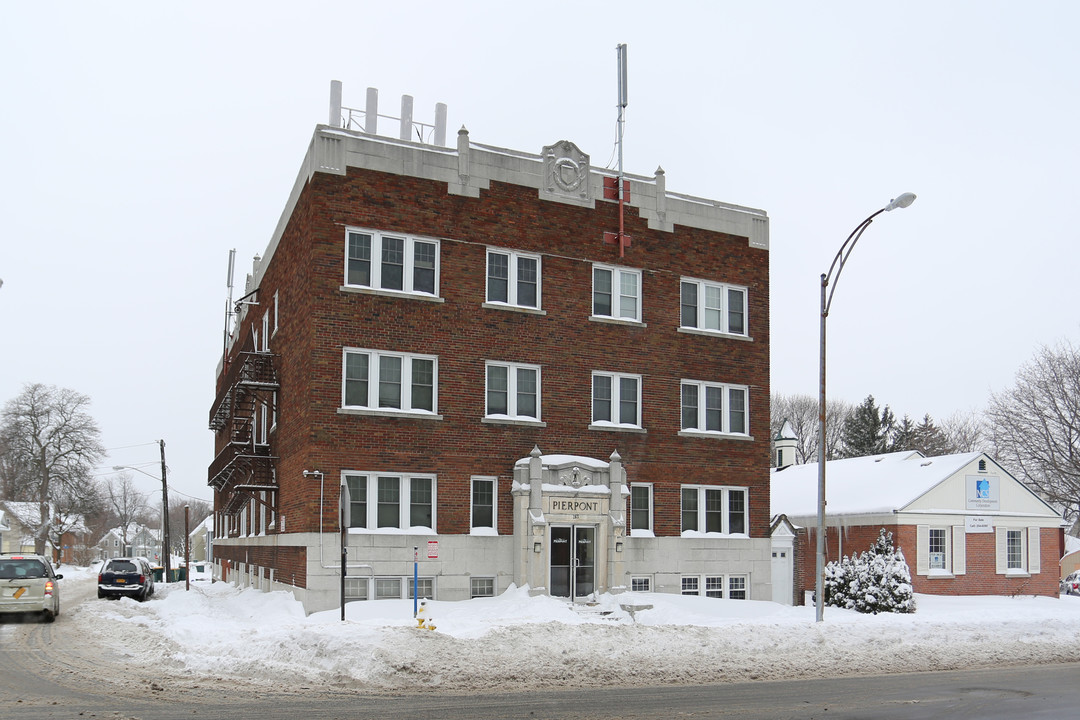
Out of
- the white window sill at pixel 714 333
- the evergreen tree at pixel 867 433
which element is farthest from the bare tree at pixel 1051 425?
the white window sill at pixel 714 333

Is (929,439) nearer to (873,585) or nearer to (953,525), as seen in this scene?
(953,525)

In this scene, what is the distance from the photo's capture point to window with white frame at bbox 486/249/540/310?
91.5 ft

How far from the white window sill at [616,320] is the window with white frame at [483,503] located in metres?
5.63

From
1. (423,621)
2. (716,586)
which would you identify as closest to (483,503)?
(423,621)

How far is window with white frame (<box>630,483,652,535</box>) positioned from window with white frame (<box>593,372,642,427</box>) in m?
1.90

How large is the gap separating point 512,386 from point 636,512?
17.8 ft

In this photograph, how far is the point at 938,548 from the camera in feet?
125

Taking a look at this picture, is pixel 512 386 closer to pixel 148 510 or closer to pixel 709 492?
pixel 709 492

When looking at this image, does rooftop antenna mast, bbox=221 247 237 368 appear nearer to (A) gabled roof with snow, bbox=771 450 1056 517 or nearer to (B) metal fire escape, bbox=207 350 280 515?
(B) metal fire escape, bbox=207 350 280 515

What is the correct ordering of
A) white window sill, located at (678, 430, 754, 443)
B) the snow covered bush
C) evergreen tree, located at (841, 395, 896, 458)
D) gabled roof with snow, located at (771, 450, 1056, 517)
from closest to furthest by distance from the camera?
the snow covered bush → white window sill, located at (678, 430, 754, 443) → gabled roof with snow, located at (771, 450, 1056, 517) → evergreen tree, located at (841, 395, 896, 458)

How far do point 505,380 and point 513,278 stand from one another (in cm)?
291

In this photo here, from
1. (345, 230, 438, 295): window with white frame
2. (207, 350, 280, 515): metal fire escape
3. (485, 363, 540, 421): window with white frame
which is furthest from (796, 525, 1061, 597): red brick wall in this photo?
(207, 350, 280, 515): metal fire escape

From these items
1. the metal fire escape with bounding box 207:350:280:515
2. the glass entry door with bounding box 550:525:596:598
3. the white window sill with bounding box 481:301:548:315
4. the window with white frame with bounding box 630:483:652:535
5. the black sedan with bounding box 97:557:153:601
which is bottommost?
the black sedan with bounding box 97:557:153:601

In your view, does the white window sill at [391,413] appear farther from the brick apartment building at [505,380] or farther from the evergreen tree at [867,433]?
the evergreen tree at [867,433]
